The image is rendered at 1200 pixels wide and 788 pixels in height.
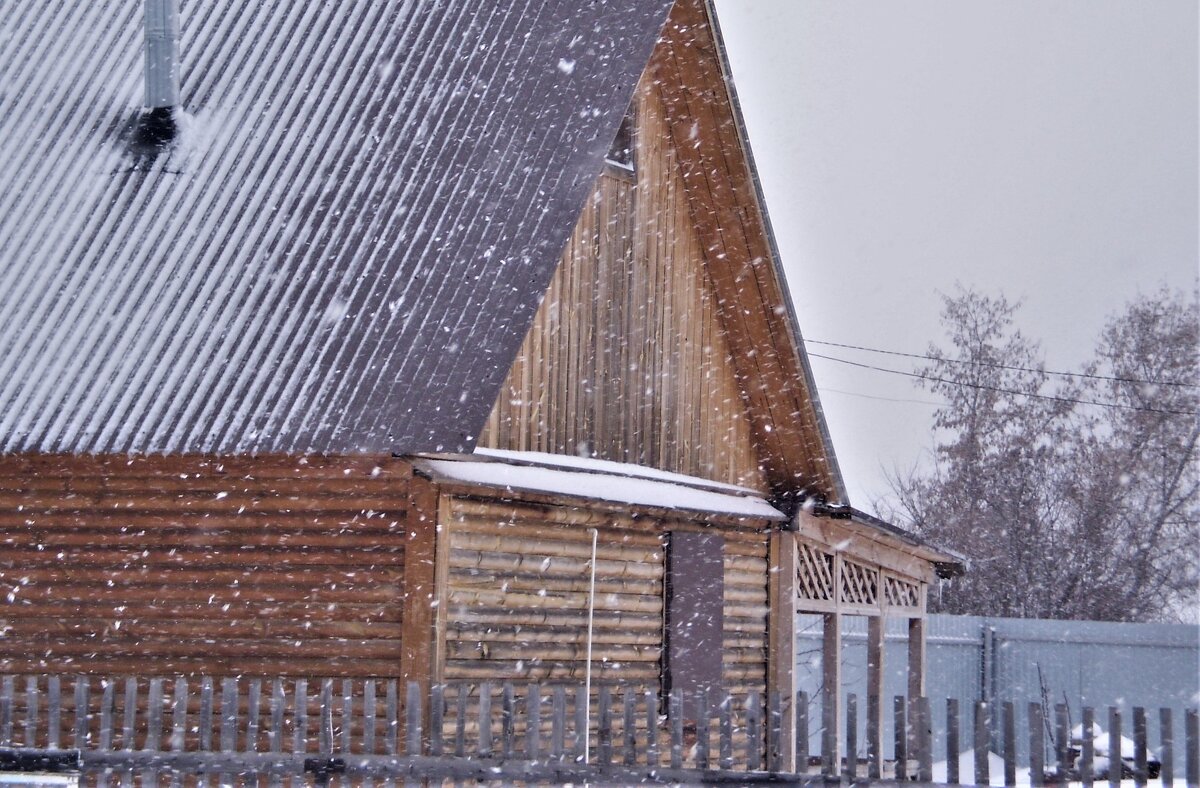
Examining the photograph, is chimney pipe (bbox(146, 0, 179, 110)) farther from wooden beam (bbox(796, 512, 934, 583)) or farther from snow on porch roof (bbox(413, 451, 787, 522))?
wooden beam (bbox(796, 512, 934, 583))

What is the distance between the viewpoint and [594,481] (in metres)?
12.4

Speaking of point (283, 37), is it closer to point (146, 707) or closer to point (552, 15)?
point (552, 15)

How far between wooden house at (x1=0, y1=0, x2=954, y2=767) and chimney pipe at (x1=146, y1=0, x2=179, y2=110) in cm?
22

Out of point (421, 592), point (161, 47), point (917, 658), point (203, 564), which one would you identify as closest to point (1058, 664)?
point (917, 658)

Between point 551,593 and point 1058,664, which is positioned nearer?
point 551,593

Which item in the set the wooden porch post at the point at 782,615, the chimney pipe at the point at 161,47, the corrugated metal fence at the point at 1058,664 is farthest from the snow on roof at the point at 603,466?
the corrugated metal fence at the point at 1058,664

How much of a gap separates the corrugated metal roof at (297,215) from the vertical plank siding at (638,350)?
1051 millimetres

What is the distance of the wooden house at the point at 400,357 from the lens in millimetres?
10984

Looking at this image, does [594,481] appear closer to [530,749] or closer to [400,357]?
[400,357]

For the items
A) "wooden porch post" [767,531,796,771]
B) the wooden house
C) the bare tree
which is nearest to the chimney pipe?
the wooden house

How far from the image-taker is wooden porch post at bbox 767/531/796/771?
15.1 m

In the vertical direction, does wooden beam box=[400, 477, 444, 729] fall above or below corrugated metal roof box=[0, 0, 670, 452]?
below

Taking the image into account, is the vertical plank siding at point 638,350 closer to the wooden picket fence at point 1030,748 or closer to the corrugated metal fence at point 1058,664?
the wooden picket fence at point 1030,748

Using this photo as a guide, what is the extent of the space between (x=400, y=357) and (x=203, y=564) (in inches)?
88.7
